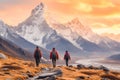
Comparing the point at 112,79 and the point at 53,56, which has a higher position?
the point at 53,56

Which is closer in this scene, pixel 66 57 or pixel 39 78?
pixel 39 78

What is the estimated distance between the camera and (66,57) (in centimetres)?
6512

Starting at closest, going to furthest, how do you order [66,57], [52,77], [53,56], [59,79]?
1. [52,77]
2. [59,79]
3. [53,56]
4. [66,57]

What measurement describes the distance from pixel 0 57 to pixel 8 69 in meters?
20.8

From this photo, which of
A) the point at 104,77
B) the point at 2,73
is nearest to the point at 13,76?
the point at 2,73

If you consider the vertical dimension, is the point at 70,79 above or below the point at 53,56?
below

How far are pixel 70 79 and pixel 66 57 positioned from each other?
77.1 ft

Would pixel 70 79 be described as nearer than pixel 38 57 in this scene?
Yes

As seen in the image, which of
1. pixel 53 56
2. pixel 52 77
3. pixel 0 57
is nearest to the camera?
pixel 52 77

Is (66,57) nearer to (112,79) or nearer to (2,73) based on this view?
(112,79)

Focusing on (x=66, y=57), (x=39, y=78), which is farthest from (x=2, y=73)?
(x=66, y=57)

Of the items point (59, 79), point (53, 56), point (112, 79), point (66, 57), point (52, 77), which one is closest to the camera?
point (52, 77)

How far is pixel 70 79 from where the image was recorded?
41.7m

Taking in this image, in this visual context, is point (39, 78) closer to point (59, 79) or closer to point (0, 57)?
point (59, 79)
